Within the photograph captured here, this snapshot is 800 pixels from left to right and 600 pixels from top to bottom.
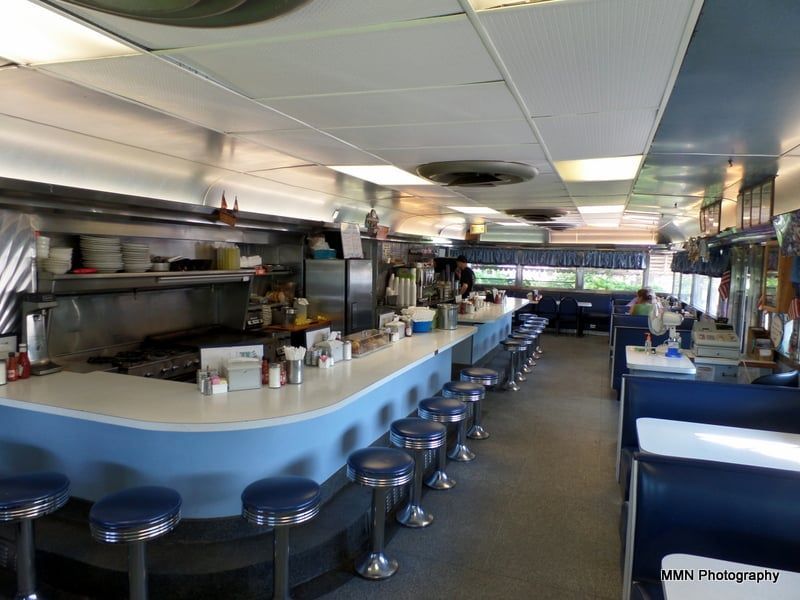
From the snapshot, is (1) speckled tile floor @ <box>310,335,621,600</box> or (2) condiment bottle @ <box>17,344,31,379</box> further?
(2) condiment bottle @ <box>17,344,31,379</box>

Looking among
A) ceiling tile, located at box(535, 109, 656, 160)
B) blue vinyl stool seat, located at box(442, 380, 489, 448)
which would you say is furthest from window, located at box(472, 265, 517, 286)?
ceiling tile, located at box(535, 109, 656, 160)

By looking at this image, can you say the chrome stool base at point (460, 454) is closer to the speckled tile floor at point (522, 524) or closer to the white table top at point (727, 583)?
the speckled tile floor at point (522, 524)

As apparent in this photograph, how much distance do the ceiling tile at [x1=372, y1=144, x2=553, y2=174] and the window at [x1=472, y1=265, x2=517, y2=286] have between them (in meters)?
10.2

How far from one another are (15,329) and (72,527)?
1411 mm

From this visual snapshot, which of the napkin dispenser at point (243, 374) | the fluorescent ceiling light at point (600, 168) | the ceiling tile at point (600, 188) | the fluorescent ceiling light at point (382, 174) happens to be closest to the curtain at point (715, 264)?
the ceiling tile at point (600, 188)

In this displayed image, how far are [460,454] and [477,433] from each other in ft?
2.02

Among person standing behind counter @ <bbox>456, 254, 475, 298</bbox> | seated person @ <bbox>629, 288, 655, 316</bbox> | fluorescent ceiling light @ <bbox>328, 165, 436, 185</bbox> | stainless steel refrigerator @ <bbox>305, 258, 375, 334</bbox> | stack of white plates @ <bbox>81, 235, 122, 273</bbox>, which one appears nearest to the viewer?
stack of white plates @ <bbox>81, 235, 122, 273</bbox>

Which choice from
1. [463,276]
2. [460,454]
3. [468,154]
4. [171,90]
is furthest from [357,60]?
[463,276]

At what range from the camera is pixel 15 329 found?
3387 mm

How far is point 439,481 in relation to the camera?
3.98m

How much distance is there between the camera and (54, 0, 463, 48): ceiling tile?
5.27ft

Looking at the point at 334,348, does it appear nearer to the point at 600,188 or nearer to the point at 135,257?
the point at 135,257

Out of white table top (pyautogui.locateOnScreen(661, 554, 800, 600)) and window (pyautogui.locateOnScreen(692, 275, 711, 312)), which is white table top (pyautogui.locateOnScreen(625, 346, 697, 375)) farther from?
window (pyautogui.locateOnScreen(692, 275, 711, 312))

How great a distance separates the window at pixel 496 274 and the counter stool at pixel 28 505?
502 inches
